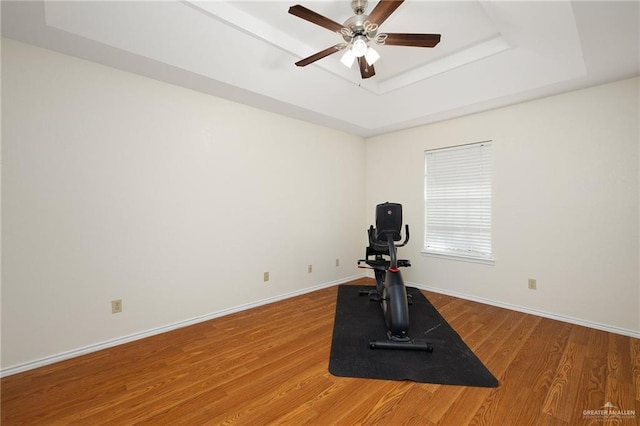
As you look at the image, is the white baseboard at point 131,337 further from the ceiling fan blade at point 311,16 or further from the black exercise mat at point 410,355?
the ceiling fan blade at point 311,16

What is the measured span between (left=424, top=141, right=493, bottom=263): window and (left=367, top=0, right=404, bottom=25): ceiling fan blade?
2591 millimetres

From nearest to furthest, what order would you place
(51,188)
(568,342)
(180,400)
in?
(180,400) → (51,188) → (568,342)

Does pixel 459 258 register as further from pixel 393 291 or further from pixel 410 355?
pixel 410 355

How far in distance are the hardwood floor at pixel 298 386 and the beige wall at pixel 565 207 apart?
18.4 inches

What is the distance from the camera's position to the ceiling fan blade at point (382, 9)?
1.70 metres

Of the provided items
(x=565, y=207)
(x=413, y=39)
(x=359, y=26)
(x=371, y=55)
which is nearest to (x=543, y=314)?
(x=565, y=207)

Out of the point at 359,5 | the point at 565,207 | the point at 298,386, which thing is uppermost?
the point at 359,5

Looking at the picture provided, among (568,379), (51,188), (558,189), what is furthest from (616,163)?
(51,188)

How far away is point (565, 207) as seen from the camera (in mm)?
3084

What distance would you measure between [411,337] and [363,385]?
92cm

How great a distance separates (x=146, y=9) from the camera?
2.09 m

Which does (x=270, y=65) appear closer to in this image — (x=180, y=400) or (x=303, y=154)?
(x=303, y=154)

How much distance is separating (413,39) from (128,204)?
2.86m

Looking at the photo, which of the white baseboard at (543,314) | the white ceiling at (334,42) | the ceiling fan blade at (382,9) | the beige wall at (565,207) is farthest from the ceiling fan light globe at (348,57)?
the white baseboard at (543,314)
